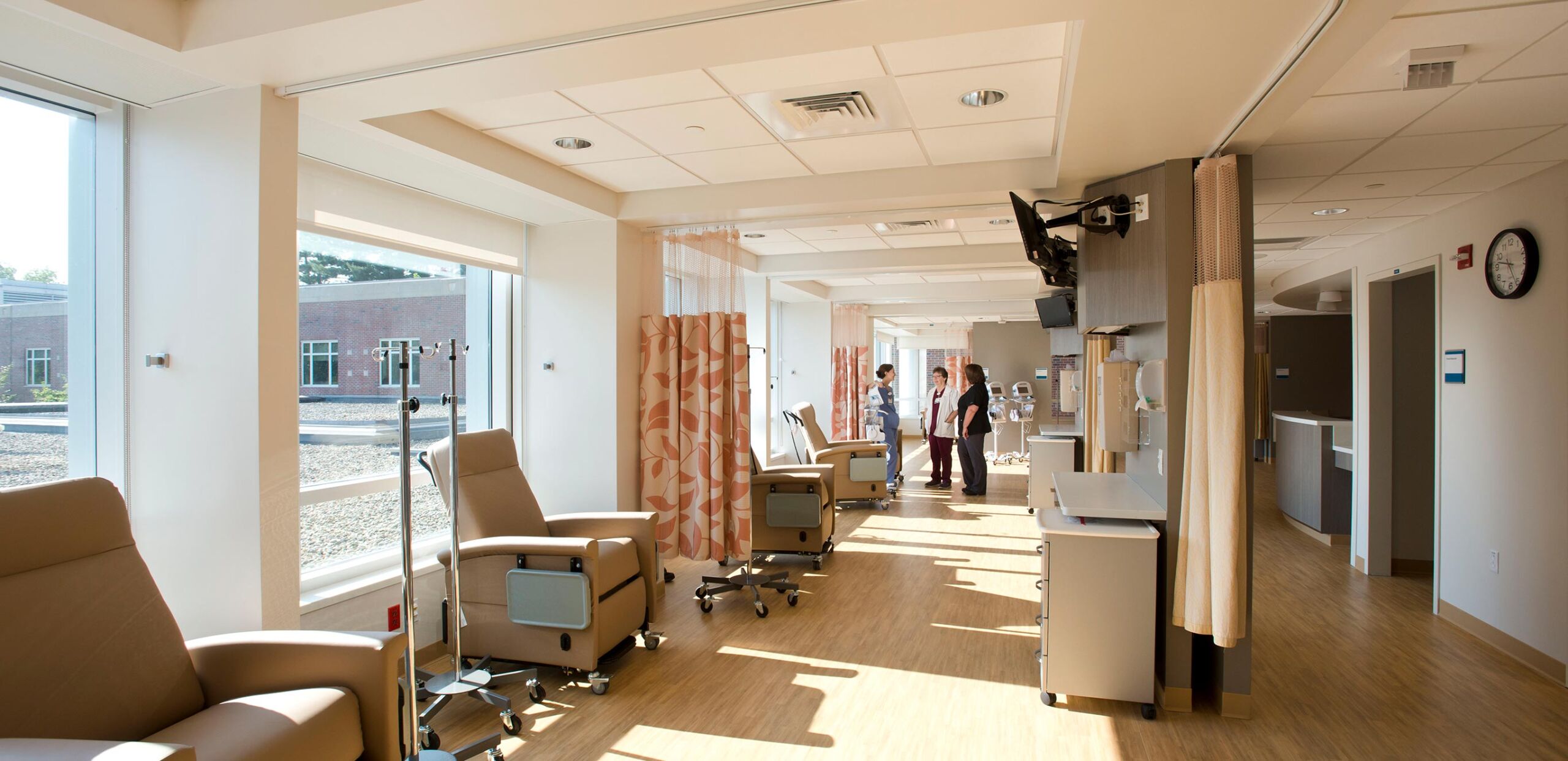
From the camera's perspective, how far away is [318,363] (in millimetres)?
3811

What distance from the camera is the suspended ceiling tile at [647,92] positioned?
3.03m

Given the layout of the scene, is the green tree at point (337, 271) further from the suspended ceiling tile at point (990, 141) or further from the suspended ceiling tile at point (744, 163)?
the suspended ceiling tile at point (990, 141)

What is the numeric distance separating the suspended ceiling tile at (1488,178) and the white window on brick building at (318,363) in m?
5.75

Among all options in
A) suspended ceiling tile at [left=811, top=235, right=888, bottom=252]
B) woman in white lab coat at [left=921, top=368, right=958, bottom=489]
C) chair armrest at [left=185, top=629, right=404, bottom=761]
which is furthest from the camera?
woman in white lab coat at [left=921, top=368, right=958, bottom=489]

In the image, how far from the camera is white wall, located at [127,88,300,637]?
263 cm

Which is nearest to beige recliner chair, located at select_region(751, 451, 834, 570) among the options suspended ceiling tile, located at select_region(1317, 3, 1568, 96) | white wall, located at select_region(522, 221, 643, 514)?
white wall, located at select_region(522, 221, 643, 514)

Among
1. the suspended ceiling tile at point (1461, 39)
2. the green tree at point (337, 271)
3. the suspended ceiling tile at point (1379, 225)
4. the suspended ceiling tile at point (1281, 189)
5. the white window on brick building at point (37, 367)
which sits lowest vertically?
the white window on brick building at point (37, 367)

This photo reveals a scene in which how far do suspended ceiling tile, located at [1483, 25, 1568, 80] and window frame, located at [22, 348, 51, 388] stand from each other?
5072mm

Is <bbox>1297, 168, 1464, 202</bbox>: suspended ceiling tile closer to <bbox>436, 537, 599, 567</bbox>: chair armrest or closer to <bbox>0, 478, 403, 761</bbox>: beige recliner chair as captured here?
<bbox>436, 537, 599, 567</bbox>: chair armrest

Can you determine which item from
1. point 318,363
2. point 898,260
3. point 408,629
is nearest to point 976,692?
point 408,629

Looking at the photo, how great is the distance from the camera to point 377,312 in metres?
4.16

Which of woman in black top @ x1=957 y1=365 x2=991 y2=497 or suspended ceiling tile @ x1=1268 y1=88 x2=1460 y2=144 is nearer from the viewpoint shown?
suspended ceiling tile @ x1=1268 y1=88 x2=1460 y2=144

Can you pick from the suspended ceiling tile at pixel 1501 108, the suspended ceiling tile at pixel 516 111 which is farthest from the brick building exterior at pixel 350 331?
the suspended ceiling tile at pixel 1501 108

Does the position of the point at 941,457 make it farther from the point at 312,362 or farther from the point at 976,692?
the point at 312,362
